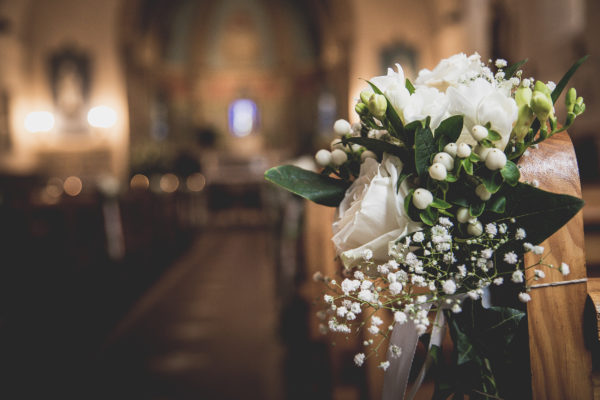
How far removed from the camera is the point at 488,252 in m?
0.60

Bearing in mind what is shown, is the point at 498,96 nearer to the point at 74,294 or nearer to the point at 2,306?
the point at 2,306

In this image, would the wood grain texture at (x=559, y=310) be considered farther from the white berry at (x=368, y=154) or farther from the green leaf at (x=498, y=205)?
the white berry at (x=368, y=154)

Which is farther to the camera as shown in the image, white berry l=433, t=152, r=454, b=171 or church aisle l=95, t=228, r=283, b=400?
church aisle l=95, t=228, r=283, b=400

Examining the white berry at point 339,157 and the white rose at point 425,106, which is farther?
the white berry at point 339,157

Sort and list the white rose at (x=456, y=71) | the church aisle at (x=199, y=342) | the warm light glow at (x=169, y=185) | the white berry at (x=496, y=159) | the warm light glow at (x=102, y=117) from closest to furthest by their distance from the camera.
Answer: the white berry at (x=496, y=159), the white rose at (x=456, y=71), the church aisle at (x=199, y=342), the warm light glow at (x=169, y=185), the warm light glow at (x=102, y=117)

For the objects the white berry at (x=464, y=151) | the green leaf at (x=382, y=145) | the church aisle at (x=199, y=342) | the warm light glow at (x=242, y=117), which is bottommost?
the church aisle at (x=199, y=342)

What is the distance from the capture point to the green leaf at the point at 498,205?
2.10 feet

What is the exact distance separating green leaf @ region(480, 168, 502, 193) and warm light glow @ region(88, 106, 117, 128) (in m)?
10.8

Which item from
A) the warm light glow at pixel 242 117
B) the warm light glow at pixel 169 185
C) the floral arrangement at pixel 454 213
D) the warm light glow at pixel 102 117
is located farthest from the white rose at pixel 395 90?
the warm light glow at pixel 242 117

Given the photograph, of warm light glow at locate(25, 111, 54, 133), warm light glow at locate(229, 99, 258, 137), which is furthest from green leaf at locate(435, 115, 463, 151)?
warm light glow at locate(229, 99, 258, 137)

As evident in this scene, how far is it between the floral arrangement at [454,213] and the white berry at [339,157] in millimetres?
73

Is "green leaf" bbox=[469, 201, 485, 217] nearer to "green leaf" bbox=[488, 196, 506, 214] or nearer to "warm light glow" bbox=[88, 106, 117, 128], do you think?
"green leaf" bbox=[488, 196, 506, 214]

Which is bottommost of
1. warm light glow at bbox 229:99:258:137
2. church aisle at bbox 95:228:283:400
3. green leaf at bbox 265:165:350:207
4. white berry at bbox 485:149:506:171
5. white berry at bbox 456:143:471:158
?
church aisle at bbox 95:228:283:400

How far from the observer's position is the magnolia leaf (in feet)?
2.02
